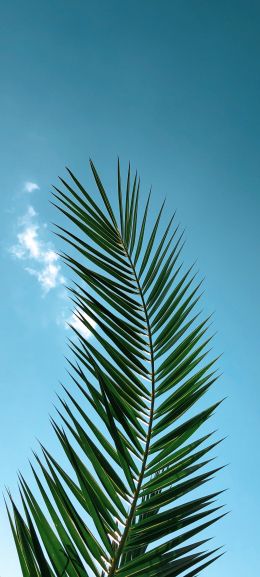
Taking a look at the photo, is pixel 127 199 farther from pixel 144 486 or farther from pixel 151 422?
pixel 144 486

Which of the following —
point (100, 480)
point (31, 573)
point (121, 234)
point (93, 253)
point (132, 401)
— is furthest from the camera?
point (121, 234)

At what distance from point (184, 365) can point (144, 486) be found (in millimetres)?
339

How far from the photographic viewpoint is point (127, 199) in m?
1.84

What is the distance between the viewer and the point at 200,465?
1081 mm

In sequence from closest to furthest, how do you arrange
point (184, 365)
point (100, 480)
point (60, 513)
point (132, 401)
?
point (60, 513), point (100, 480), point (132, 401), point (184, 365)

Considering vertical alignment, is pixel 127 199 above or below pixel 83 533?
above

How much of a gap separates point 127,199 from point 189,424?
3.15 ft

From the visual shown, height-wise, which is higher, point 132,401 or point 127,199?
point 127,199

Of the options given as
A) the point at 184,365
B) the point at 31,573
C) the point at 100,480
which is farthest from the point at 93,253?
the point at 31,573

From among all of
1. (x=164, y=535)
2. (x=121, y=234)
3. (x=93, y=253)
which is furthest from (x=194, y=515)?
(x=121, y=234)

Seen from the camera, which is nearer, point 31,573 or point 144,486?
point 31,573

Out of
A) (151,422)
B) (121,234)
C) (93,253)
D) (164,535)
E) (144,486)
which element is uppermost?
(121,234)

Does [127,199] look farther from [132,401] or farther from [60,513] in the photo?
[60,513]

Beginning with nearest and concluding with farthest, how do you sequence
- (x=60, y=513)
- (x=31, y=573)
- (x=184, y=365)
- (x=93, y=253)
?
(x=31, y=573) → (x=60, y=513) → (x=184, y=365) → (x=93, y=253)
